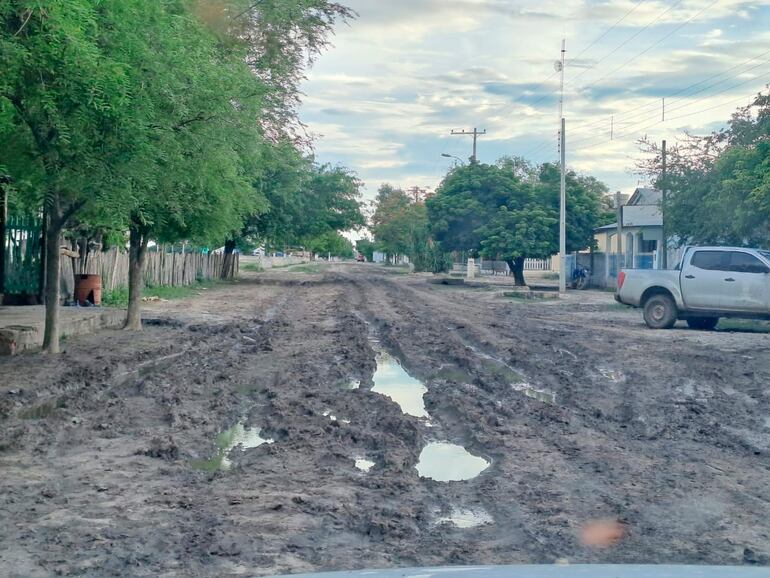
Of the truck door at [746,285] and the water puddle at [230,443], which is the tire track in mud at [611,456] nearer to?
the water puddle at [230,443]

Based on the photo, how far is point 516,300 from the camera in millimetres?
36906

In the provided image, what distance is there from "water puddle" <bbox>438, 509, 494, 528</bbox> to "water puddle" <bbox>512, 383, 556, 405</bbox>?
512cm

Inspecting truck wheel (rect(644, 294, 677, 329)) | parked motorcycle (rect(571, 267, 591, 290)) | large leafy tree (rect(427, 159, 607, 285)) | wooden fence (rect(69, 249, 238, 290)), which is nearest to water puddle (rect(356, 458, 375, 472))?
truck wheel (rect(644, 294, 677, 329))

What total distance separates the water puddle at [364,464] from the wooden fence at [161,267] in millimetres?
18556

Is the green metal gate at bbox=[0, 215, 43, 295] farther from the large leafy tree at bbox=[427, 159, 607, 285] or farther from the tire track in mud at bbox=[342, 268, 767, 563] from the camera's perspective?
the large leafy tree at bbox=[427, 159, 607, 285]

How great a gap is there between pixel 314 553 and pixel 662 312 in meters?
18.5

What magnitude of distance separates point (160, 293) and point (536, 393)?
80.8 feet

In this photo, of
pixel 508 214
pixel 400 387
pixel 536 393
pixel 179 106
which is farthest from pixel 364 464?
pixel 508 214

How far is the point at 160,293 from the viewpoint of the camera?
114 feet

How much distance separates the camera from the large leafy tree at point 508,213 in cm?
4641

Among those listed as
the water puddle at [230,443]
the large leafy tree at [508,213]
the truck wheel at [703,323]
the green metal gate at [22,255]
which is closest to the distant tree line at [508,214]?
the large leafy tree at [508,213]

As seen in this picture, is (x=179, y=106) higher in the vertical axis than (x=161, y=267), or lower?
higher

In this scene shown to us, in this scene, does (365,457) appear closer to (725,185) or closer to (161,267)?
(725,185)

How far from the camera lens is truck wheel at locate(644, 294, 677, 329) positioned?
73.9 feet
